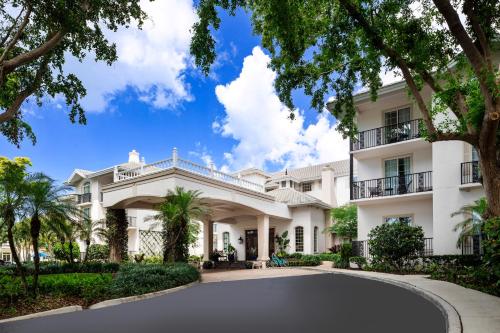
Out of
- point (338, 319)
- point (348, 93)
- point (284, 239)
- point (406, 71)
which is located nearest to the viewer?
point (338, 319)

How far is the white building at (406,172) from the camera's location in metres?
19.6

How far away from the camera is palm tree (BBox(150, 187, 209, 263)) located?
18362mm

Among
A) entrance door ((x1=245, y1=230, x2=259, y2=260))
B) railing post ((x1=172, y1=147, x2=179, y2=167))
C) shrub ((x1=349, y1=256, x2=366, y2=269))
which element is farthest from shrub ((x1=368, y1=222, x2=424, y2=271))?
entrance door ((x1=245, y1=230, x2=259, y2=260))

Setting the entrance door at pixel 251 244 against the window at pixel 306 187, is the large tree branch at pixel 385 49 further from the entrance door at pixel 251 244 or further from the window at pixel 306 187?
the window at pixel 306 187

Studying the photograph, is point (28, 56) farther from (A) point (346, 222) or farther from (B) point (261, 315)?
(A) point (346, 222)

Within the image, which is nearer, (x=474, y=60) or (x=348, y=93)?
(x=474, y=60)

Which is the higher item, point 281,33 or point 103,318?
point 281,33

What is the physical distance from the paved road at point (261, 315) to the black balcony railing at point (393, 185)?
11.0m

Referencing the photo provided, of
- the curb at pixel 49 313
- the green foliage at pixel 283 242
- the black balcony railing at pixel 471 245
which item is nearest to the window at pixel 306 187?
the green foliage at pixel 283 242

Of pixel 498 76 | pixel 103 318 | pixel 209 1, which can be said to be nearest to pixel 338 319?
pixel 103 318

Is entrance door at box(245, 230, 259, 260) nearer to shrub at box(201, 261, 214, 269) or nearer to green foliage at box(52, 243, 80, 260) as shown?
shrub at box(201, 261, 214, 269)

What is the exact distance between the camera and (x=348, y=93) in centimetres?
1504

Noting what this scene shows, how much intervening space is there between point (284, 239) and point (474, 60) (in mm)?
23498

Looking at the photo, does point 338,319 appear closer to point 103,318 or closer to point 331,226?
point 103,318
